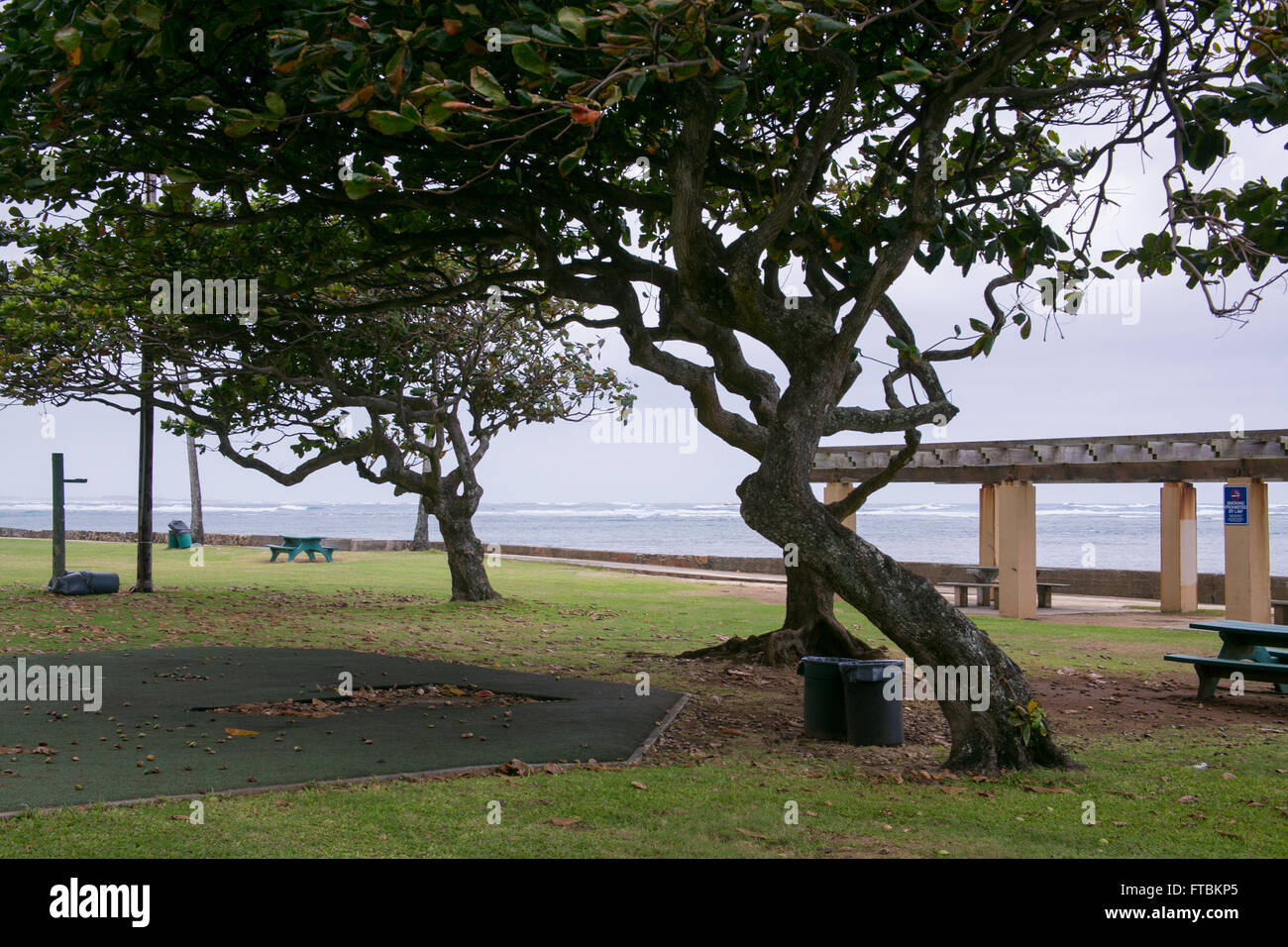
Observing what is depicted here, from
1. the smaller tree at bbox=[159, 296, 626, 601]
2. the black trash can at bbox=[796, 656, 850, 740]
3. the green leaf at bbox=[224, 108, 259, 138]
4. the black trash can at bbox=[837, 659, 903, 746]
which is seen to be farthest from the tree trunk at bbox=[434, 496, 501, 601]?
the green leaf at bbox=[224, 108, 259, 138]

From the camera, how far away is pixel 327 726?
8.12 metres

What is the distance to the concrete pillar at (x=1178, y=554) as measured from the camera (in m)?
22.2

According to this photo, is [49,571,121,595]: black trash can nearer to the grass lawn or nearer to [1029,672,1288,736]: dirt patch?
the grass lawn

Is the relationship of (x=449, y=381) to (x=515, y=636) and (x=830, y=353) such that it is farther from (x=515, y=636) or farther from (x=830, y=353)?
(x=830, y=353)

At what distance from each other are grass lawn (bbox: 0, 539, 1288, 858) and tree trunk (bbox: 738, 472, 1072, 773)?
243 millimetres

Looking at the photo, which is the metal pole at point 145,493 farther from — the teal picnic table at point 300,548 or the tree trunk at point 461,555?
the teal picnic table at point 300,548

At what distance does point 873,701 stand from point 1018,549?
13065 mm

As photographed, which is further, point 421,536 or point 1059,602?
point 421,536

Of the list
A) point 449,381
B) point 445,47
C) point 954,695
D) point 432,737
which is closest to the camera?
point 445,47

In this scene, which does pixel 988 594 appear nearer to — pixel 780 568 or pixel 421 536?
pixel 780 568

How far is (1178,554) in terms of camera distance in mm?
22250

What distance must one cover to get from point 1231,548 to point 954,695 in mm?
13487

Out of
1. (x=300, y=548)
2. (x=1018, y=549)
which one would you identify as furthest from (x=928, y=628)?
(x=300, y=548)

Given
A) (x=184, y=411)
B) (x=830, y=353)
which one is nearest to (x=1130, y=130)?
(x=830, y=353)
